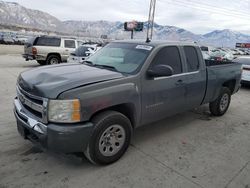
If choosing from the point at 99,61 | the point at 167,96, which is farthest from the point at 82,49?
the point at 167,96

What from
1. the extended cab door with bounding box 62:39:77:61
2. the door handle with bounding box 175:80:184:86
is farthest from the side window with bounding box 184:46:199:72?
the extended cab door with bounding box 62:39:77:61

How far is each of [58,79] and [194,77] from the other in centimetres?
271

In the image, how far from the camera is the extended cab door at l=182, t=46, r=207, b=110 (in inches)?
169

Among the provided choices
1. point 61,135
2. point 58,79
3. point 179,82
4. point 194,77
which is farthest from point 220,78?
point 61,135

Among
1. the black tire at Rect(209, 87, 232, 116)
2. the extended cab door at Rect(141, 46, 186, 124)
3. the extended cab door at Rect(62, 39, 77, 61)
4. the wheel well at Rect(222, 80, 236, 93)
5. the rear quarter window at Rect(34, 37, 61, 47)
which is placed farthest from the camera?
the extended cab door at Rect(62, 39, 77, 61)

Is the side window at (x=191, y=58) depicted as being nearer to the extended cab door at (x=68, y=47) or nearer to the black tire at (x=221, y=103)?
the black tire at (x=221, y=103)

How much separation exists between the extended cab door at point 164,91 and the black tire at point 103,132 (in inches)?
17.6

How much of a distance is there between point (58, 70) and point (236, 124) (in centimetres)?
429

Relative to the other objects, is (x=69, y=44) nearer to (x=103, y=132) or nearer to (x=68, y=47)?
(x=68, y=47)

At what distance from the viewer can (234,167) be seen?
336 cm

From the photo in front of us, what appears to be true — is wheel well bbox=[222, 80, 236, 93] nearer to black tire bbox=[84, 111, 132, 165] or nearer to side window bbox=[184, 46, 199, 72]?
side window bbox=[184, 46, 199, 72]

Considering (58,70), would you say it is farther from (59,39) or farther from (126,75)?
(59,39)

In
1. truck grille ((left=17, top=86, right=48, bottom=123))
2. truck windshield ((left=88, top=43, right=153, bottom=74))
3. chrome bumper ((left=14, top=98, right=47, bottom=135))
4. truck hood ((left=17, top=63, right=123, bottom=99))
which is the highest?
truck windshield ((left=88, top=43, right=153, bottom=74))

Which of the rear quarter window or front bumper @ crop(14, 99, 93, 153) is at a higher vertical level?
the rear quarter window
